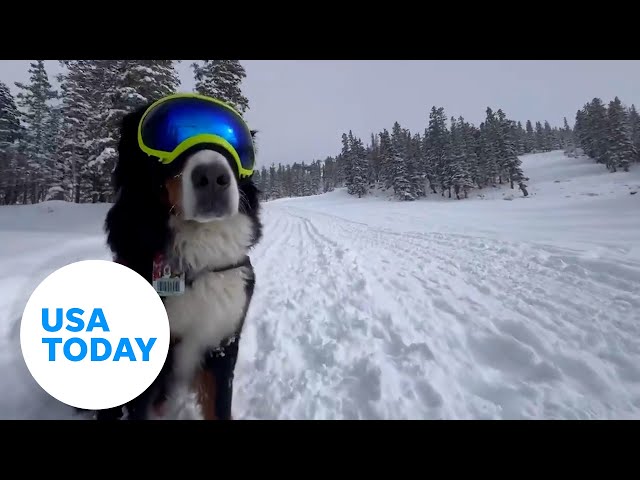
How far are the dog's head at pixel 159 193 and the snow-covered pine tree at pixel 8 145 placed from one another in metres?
19.9

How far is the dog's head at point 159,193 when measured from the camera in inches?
56.1

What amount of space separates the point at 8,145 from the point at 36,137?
Answer: 7.94ft

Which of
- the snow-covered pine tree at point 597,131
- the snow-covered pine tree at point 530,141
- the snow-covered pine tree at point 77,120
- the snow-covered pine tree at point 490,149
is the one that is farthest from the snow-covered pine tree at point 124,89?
the snow-covered pine tree at point 530,141

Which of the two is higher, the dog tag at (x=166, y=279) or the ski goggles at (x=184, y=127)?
the ski goggles at (x=184, y=127)

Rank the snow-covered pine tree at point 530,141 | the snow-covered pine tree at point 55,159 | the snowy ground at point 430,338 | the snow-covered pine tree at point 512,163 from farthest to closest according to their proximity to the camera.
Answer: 1. the snow-covered pine tree at point 530,141
2. the snow-covered pine tree at point 512,163
3. the snow-covered pine tree at point 55,159
4. the snowy ground at point 430,338

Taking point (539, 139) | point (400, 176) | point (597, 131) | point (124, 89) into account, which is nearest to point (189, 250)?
point (124, 89)

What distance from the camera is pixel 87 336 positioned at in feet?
3.91

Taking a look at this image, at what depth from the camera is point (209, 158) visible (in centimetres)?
143

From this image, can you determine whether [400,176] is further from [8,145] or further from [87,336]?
[87,336]

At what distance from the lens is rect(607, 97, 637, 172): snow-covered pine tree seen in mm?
36000

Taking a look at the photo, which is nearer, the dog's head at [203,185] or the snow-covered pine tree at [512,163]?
the dog's head at [203,185]

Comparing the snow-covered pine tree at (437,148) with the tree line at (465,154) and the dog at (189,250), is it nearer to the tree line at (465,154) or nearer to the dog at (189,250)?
the tree line at (465,154)
